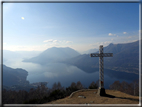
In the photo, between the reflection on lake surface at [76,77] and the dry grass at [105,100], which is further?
the reflection on lake surface at [76,77]

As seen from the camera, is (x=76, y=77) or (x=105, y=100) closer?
(x=105, y=100)

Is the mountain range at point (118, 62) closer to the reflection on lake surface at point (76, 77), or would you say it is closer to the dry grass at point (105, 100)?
the reflection on lake surface at point (76, 77)

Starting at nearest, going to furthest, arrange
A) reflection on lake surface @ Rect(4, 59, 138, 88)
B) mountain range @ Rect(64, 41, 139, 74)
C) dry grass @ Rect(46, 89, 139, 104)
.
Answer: dry grass @ Rect(46, 89, 139, 104), reflection on lake surface @ Rect(4, 59, 138, 88), mountain range @ Rect(64, 41, 139, 74)

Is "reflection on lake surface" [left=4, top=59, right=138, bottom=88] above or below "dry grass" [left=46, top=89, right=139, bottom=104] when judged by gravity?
below

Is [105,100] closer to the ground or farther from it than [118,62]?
farther from it

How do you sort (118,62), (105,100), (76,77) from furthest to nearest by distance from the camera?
1. (118,62)
2. (76,77)
3. (105,100)

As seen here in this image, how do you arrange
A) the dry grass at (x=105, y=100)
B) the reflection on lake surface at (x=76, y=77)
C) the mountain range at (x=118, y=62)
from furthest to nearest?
the mountain range at (x=118, y=62) → the reflection on lake surface at (x=76, y=77) → the dry grass at (x=105, y=100)

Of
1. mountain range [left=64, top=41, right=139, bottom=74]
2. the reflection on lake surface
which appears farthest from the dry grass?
mountain range [left=64, top=41, right=139, bottom=74]

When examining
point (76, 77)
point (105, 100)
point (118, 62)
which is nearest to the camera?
point (105, 100)

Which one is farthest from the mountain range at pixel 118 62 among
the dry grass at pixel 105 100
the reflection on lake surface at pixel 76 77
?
the dry grass at pixel 105 100

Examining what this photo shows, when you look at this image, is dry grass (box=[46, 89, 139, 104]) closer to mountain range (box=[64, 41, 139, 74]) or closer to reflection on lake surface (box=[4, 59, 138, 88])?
reflection on lake surface (box=[4, 59, 138, 88])

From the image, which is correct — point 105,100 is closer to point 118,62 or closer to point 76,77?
point 76,77

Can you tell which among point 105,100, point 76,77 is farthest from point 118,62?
point 105,100
